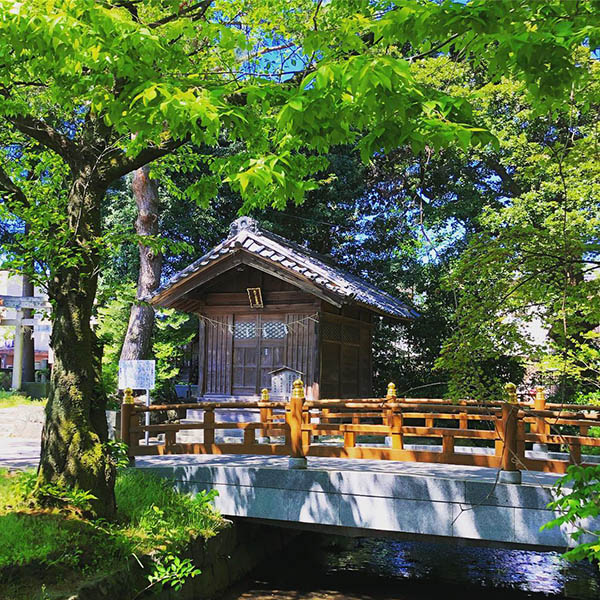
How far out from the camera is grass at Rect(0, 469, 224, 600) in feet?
20.9

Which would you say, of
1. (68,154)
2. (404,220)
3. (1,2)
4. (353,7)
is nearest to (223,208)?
(404,220)

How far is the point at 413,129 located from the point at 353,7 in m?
3.15

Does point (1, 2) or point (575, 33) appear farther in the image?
point (1, 2)

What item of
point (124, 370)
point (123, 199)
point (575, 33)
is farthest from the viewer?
point (123, 199)

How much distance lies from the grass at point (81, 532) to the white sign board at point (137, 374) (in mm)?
3320

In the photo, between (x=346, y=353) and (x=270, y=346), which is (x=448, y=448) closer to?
(x=270, y=346)

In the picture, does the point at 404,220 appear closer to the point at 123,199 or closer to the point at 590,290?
the point at 123,199

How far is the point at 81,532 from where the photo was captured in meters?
7.09

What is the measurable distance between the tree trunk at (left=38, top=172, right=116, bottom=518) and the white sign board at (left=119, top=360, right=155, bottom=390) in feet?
14.5

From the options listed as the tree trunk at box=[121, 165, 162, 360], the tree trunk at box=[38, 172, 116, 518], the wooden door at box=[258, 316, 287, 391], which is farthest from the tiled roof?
the tree trunk at box=[38, 172, 116, 518]

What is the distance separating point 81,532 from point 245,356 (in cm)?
950

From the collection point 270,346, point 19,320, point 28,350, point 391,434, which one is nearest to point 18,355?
point 19,320

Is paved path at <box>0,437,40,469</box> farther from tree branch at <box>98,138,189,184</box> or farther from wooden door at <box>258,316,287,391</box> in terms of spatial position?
wooden door at <box>258,316,287,391</box>

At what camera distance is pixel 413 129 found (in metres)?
4.46
